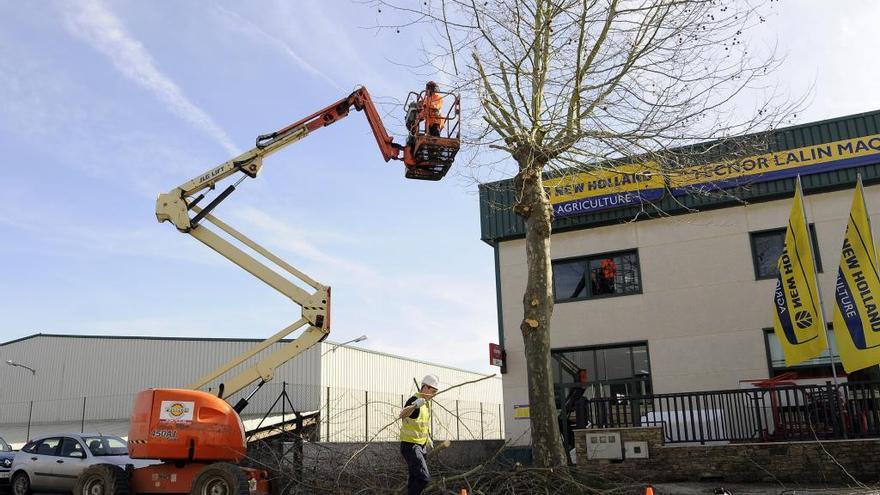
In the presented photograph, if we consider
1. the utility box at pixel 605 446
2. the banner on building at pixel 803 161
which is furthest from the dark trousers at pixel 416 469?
the banner on building at pixel 803 161

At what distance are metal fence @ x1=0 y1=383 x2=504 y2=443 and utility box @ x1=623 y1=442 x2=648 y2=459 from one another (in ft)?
26.0

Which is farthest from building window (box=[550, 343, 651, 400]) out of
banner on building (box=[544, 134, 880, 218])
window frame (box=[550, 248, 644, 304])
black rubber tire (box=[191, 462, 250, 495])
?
black rubber tire (box=[191, 462, 250, 495])

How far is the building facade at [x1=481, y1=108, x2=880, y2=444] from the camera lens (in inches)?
738

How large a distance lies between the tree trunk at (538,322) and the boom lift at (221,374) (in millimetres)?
1526

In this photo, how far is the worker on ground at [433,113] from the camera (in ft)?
43.0

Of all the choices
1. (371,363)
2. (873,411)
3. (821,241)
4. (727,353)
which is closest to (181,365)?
(371,363)

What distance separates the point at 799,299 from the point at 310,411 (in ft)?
58.5

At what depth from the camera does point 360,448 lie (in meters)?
12.8

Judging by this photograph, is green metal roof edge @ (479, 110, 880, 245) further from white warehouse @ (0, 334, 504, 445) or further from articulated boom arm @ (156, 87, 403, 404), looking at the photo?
white warehouse @ (0, 334, 504, 445)

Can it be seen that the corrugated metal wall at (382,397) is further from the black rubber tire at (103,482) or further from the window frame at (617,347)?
the black rubber tire at (103,482)

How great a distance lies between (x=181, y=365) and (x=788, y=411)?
3171cm

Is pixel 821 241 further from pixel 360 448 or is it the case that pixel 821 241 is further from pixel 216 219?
pixel 216 219

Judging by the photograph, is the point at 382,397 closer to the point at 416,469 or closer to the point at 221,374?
the point at 221,374

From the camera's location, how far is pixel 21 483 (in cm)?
1584
